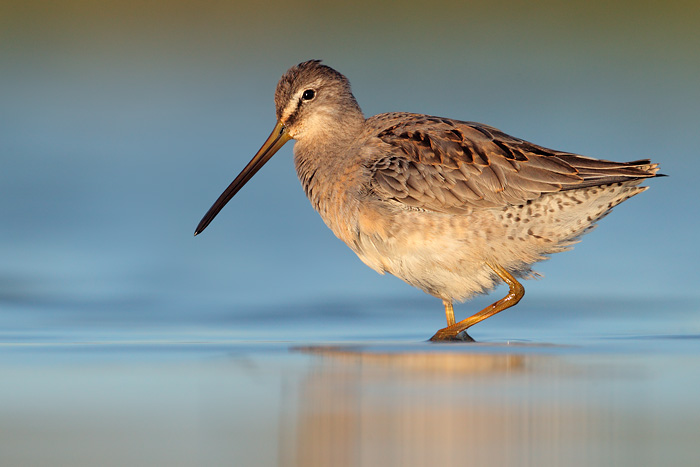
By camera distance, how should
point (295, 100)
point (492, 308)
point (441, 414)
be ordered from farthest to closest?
point (295, 100) < point (492, 308) < point (441, 414)

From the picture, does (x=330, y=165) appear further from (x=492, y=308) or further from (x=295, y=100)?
(x=492, y=308)

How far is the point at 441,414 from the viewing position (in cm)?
304

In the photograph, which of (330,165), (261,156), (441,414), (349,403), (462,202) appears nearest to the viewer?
(441,414)

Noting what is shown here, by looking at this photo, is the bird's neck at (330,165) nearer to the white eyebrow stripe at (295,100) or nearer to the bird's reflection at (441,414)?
the white eyebrow stripe at (295,100)

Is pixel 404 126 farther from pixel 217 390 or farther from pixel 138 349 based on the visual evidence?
pixel 217 390

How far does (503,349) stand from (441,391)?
115 centimetres

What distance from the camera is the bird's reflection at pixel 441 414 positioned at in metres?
2.61

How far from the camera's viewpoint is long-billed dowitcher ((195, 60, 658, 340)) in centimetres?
512

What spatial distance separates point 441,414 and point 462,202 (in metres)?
2.24

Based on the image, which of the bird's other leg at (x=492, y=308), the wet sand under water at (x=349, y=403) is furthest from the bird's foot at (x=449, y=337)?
the wet sand under water at (x=349, y=403)

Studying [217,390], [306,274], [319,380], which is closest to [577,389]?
[319,380]

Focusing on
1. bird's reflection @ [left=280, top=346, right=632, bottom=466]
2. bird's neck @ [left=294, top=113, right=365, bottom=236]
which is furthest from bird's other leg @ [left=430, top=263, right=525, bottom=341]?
bird's reflection @ [left=280, top=346, right=632, bottom=466]

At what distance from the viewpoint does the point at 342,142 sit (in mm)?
5719

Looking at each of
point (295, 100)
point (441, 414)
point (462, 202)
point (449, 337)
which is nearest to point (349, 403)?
point (441, 414)
